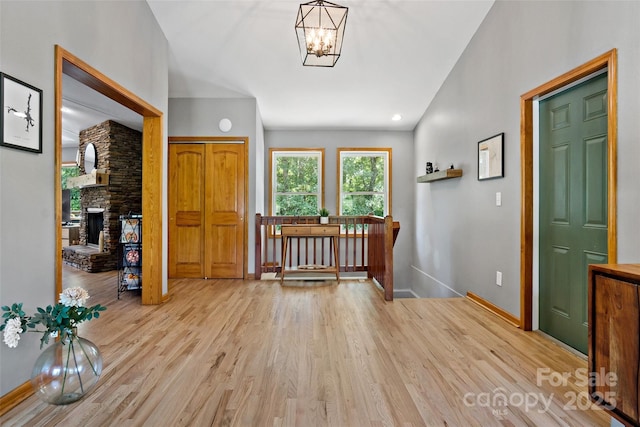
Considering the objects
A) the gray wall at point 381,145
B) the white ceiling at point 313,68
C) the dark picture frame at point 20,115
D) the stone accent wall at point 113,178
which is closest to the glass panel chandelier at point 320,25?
the white ceiling at point 313,68

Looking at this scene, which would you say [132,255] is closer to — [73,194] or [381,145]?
[381,145]

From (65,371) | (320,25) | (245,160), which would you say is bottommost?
(65,371)

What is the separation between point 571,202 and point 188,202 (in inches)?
183

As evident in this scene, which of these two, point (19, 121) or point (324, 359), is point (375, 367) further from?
point (19, 121)

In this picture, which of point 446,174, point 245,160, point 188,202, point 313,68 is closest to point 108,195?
point 188,202

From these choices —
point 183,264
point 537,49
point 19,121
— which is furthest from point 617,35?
point 183,264

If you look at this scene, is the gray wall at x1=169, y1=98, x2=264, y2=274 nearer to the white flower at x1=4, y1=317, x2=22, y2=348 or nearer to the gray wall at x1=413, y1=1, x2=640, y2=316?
the gray wall at x1=413, y1=1, x2=640, y2=316

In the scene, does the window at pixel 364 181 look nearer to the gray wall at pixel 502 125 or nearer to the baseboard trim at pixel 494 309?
the gray wall at pixel 502 125

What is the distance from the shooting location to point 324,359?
95.5 inches

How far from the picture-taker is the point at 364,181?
6523 millimetres

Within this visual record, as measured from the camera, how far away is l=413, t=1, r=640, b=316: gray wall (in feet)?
6.72

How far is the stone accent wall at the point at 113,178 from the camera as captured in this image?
19.9ft

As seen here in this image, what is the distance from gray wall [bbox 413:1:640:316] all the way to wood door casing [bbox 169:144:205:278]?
3562 millimetres

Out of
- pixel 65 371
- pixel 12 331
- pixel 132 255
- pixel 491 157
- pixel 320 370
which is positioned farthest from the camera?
pixel 132 255
